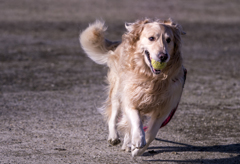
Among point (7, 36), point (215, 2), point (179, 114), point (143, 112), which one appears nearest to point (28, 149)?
point (143, 112)

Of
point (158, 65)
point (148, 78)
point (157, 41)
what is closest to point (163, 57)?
point (158, 65)

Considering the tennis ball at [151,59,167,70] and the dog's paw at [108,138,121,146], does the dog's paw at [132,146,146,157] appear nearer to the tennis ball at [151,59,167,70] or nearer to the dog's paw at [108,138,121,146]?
the dog's paw at [108,138,121,146]

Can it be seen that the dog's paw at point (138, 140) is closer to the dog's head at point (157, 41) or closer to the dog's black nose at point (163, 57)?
the dog's head at point (157, 41)

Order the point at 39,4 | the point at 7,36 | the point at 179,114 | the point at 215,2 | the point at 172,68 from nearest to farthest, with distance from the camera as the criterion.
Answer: the point at 172,68
the point at 179,114
the point at 7,36
the point at 39,4
the point at 215,2

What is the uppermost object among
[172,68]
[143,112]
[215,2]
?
[172,68]

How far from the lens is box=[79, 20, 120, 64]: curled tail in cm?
619

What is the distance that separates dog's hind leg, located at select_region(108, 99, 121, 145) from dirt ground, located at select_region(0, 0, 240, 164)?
0.43 feet

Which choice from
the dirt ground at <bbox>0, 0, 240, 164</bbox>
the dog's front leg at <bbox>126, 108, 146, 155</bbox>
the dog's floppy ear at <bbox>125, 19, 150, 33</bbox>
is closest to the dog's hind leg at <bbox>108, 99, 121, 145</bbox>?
the dirt ground at <bbox>0, 0, 240, 164</bbox>

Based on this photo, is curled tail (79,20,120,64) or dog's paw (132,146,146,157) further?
curled tail (79,20,120,64)

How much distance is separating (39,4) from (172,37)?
19.1m

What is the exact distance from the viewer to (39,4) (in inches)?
888

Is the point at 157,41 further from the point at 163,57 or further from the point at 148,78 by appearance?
the point at 148,78

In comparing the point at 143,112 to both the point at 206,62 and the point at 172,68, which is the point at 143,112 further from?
the point at 206,62

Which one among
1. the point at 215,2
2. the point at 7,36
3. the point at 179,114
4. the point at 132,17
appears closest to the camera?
the point at 179,114
